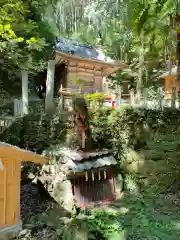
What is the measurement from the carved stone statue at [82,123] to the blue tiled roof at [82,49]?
1059 centimetres

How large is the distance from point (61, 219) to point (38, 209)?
1.72 metres

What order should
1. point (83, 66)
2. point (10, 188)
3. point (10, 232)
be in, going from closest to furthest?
point (10, 232) → point (10, 188) → point (83, 66)

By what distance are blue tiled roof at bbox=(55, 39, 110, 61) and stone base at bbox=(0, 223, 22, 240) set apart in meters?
14.4

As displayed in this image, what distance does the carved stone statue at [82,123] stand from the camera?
371 inches

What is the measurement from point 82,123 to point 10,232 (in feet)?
14.5

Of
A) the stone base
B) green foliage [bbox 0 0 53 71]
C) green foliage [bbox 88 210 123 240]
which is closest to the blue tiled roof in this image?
green foliage [bbox 0 0 53 71]

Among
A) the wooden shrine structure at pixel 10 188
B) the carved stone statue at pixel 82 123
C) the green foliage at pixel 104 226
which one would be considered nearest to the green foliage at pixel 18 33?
the carved stone statue at pixel 82 123

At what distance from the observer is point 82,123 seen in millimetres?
9570

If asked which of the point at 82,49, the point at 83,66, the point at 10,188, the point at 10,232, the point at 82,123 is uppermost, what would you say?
the point at 82,49

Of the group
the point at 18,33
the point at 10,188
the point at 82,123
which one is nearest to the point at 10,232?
the point at 10,188

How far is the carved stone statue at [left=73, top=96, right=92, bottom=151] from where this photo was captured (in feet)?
30.9

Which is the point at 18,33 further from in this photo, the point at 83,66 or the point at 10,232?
the point at 10,232

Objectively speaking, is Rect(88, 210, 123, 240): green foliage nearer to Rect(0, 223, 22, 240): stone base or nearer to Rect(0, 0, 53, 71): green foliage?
Rect(0, 223, 22, 240): stone base

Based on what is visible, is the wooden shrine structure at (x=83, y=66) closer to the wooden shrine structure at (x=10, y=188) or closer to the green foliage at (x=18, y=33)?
the green foliage at (x=18, y=33)
